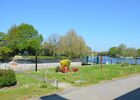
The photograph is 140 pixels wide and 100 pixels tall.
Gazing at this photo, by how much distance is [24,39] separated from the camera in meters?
92.2

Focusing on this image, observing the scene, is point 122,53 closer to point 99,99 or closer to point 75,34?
point 75,34

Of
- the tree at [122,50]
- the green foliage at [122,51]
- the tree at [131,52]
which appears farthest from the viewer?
the tree at [122,50]

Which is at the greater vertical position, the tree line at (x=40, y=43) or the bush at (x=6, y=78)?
the tree line at (x=40, y=43)

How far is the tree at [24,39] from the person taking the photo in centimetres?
8919

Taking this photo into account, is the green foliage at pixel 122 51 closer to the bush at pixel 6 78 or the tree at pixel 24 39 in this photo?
the tree at pixel 24 39

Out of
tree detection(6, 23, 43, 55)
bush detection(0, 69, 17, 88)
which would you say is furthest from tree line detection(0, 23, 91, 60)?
bush detection(0, 69, 17, 88)

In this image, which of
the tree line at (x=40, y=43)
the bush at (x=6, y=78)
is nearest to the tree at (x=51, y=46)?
the tree line at (x=40, y=43)

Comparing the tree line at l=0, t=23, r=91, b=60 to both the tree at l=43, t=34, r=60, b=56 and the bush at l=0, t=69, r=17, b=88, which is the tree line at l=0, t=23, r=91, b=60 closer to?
the tree at l=43, t=34, r=60, b=56

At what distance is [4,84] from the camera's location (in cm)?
1905

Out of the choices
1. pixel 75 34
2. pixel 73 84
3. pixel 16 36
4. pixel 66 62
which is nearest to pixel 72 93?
pixel 73 84

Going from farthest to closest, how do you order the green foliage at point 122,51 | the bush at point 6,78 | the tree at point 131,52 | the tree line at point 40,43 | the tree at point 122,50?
the tree at point 122,50 → the green foliage at point 122,51 → the tree at point 131,52 → the tree line at point 40,43 → the bush at point 6,78

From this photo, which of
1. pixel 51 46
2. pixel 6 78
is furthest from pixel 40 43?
pixel 6 78

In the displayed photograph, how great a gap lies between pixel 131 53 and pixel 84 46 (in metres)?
39.2

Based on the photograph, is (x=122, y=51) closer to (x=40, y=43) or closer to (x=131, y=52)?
(x=131, y=52)
